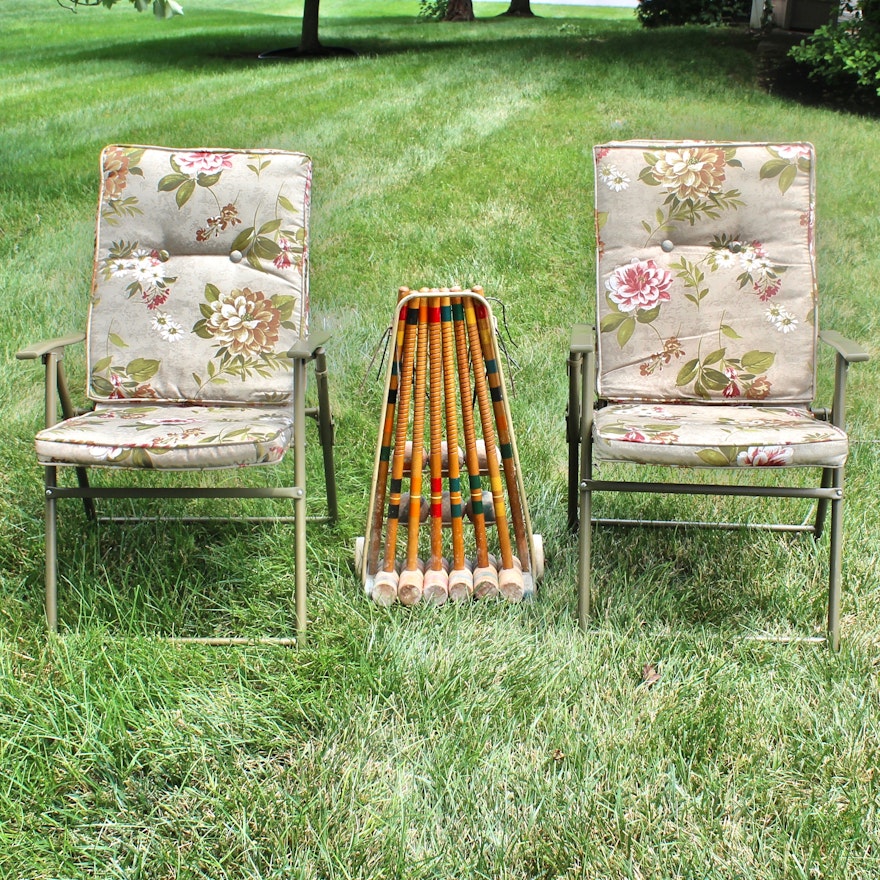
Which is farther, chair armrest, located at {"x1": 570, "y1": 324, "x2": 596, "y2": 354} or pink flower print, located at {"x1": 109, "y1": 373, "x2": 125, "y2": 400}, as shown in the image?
pink flower print, located at {"x1": 109, "y1": 373, "x2": 125, "y2": 400}

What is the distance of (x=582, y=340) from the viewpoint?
2707 mm

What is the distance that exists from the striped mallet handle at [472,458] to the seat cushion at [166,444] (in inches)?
20.1

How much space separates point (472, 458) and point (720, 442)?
665 millimetres

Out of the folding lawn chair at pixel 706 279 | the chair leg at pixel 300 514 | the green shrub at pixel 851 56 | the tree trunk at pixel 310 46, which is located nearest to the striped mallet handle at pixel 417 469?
the chair leg at pixel 300 514

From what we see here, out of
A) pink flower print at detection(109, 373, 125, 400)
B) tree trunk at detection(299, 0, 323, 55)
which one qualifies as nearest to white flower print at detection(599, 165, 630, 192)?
pink flower print at detection(109, 373, 125, 400)

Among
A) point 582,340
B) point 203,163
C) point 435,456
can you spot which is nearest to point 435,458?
point 435,456

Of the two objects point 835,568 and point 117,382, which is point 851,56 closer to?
point 835,568

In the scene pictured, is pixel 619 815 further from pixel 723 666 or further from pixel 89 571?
pixel 89 571

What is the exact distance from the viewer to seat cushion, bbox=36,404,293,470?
2527mm

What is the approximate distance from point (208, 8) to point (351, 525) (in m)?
21.9

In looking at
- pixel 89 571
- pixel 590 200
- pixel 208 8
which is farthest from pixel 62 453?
pixel 208 8

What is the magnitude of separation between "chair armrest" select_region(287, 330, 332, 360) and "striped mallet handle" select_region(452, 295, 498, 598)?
0.40 meters

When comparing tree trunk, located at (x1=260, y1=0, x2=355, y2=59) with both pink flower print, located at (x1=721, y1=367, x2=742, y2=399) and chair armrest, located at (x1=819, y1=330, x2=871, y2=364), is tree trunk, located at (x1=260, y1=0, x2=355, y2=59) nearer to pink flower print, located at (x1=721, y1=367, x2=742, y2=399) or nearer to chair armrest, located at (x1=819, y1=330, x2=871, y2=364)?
pink flower print, located at (x1=721, y1=367, x2=742, y2=399)

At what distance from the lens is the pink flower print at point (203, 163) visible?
124 inches
